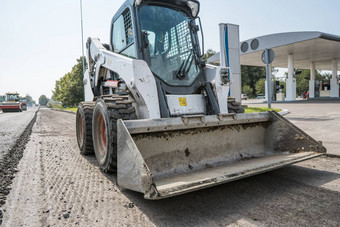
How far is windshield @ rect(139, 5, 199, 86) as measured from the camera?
448 cm

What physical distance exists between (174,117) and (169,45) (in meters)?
1.45

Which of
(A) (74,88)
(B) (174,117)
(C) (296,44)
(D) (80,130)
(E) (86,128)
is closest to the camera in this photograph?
(B) (174,117)

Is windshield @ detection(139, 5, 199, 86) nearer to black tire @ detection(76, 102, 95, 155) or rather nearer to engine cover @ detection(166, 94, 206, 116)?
engine cover @ detection(166, 94, 206, 116)

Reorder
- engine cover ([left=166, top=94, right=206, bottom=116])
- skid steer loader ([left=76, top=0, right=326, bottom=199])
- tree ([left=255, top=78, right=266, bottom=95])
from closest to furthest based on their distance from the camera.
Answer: skid steer loader ([left=76, top=0, right=326, bottom=199])
engine cover ([left=166, top=94, right=206, bottom=116])
tree ([left=255, top=78, right=266, bottom=95])

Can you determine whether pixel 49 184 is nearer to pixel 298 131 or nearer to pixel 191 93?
pixel 191 93

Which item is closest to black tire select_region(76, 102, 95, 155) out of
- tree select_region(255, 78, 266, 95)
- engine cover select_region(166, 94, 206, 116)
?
engine cover select_region(166, 94, 206, 116)

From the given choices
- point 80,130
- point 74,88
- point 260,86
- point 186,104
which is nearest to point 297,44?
point 80,130

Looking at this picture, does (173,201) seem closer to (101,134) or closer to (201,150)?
(201,150)

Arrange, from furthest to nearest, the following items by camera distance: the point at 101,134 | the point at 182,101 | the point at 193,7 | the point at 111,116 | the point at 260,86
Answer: the point at 260,86, the point at 193,7, the point at 101,134, the point at 182,101, the point at 111,116

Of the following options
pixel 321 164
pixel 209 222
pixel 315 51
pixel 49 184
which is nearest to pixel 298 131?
pixel 321 164

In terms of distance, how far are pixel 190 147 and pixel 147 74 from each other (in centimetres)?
122

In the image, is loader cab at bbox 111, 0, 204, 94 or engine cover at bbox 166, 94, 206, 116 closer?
engine cover at bbox 166, 94, 206, 116

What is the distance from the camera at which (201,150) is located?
12.8ft

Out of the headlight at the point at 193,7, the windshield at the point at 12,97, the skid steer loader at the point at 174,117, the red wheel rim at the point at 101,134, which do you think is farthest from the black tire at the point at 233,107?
the windshield at the point at 12,97
